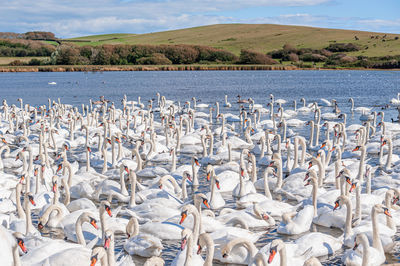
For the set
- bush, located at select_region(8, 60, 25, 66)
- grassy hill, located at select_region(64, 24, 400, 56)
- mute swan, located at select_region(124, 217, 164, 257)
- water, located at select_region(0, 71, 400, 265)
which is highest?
grassy hill, located at select_region(64, 24, 400, 56)

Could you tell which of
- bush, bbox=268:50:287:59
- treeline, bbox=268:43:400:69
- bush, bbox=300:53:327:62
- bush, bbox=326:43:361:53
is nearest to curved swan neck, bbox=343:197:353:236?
treeline, bbox=268:43:400:69

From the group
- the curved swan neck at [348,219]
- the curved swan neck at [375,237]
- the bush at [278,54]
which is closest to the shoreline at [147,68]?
the bush at [278,54]

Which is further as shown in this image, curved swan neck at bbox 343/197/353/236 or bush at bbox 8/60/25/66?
bush at bbox 8/60/25/66

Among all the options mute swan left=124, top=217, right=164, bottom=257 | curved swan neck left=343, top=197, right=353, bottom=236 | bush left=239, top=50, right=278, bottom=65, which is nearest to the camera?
mute swan left=124, top=217, right=164, bottom=257

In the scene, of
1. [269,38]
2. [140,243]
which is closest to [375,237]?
[140,243]

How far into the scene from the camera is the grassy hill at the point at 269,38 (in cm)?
10999

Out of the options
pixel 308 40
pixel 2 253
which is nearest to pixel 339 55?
pixel 308 40

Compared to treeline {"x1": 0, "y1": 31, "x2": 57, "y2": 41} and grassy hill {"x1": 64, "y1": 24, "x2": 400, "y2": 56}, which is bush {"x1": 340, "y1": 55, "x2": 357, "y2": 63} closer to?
grassy hill {"x1": 64, "y1": 24, "x2": 400, "y2": 56}

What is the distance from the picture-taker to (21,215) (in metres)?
12.0

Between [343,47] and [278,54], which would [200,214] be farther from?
[343,47]

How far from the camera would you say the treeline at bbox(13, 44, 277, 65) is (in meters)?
100

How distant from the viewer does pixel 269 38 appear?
129500 mm

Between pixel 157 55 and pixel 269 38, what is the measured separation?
3666 centimetres

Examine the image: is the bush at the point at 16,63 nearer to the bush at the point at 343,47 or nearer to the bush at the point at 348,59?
the bush at the point at 348,59
